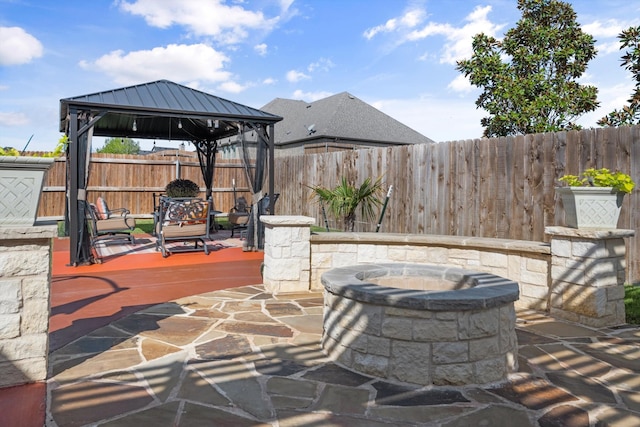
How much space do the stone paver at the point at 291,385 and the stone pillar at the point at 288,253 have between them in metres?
1.11

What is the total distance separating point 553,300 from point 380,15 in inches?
316

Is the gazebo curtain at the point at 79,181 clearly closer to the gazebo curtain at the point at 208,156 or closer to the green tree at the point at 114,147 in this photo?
the gazebo curtain at the point at 208,156

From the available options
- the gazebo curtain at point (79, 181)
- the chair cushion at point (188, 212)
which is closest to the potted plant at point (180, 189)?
the chair cushion at point (188, 212)

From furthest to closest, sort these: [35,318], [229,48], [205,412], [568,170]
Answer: [229,48], [568,170], [35,318], [205,412]

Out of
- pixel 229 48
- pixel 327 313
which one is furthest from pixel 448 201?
pixel 229 48

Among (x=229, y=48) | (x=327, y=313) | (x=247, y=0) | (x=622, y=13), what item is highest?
(x=229, y=48)

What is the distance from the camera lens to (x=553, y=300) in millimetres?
3893

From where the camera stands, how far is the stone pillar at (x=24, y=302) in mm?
2365

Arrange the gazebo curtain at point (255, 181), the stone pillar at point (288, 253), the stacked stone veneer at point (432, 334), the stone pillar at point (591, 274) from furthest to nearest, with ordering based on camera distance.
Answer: the gazebo curtain at point (255, 181), the stone pillar at point (288, 253), the stone pillar at point (591, 274), the stacked stone veneer at point (432, 334)

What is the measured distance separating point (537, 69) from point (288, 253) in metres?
9.54

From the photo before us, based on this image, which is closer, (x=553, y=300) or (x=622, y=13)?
(x=553, y=300)

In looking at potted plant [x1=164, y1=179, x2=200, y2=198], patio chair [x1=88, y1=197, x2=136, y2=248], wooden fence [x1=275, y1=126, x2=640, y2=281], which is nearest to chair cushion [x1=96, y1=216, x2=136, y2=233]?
patio chair [x1=88, y1=197, x2=136, y2=248]

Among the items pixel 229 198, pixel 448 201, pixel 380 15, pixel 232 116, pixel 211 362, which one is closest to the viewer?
pixel 211 362

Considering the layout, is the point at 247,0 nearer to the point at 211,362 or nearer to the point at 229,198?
the point at 229,198
